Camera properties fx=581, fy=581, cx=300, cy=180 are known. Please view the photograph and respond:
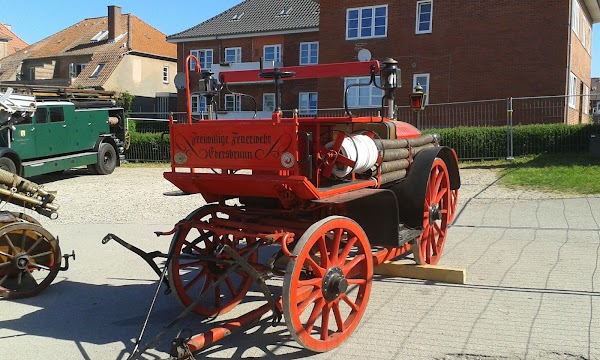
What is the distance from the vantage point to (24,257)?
570 centimetres

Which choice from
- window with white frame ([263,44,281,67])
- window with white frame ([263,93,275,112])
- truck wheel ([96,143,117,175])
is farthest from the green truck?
window with white frame ([263,44,281,67])

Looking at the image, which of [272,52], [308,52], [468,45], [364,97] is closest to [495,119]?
[468,45]

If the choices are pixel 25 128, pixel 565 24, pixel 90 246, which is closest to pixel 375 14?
pixel 565 24

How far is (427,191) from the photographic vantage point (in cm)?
610

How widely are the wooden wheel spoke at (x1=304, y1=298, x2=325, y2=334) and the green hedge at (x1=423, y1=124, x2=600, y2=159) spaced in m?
12.6

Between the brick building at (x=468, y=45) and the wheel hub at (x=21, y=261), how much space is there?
1772 cm

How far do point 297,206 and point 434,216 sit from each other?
2152 millimetres

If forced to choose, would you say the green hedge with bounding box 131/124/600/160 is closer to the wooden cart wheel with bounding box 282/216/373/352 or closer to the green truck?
the green truck

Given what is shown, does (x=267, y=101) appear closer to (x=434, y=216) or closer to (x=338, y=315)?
(x=434, y=216)

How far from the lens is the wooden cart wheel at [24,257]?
18.6ft

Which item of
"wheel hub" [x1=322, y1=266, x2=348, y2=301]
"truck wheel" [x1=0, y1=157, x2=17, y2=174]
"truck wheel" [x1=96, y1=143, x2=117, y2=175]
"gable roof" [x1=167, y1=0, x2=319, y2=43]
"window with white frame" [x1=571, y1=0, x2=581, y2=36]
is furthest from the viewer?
"gable roof" [x1=167, y1=0, x2=319, y2=43]

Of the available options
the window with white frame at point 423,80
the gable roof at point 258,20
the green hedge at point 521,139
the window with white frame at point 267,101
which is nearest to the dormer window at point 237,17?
the gable roof at point 258,20

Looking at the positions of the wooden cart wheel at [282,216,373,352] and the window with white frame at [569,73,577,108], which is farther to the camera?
the window with white frame at [569,73,577,108]

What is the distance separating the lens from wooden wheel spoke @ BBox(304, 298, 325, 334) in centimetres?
416
